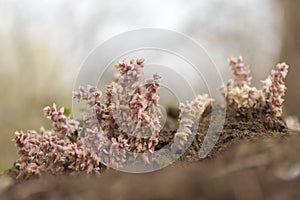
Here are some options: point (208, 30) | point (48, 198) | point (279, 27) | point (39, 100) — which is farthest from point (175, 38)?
point (48, 198)

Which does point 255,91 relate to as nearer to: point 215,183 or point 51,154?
point 51,154

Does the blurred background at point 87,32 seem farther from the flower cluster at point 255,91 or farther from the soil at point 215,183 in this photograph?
the soil at point 215,183

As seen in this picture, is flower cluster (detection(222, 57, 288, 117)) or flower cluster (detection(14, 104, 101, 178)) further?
flower cluster (detection(222, 57, 288, 117))

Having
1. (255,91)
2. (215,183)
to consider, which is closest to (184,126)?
(255,91)

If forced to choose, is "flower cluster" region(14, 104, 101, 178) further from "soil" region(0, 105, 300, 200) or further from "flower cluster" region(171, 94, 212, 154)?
Answer: "soil" region(0, 105, 300, 200)

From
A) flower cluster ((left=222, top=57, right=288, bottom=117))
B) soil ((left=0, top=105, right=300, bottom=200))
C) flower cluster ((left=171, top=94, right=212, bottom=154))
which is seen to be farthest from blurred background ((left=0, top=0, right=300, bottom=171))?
soil ((left=0, top=105, right=300, bottom=200))

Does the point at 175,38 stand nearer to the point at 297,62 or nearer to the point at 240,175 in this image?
the point at 297,62
